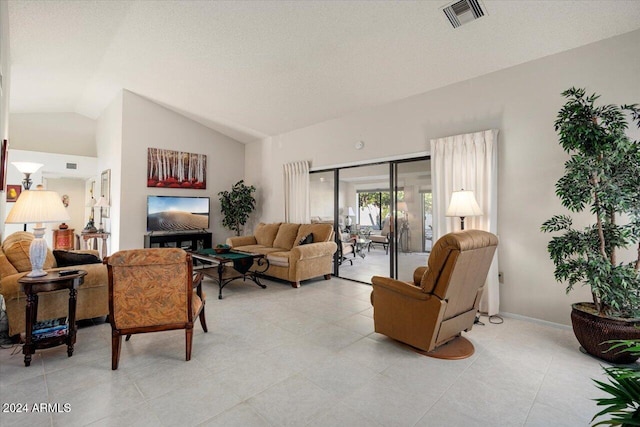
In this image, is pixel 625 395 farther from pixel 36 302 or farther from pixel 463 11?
pixel 36 302

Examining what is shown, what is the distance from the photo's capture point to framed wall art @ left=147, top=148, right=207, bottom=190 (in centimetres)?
645

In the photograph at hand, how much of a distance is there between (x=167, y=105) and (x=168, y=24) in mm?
3004

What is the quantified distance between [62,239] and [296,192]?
704cm

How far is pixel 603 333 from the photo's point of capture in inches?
98.3

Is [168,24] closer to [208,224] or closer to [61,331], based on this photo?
[61,331]

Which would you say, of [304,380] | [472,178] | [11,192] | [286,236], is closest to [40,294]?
[304,380]

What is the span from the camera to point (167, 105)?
6.48 metres

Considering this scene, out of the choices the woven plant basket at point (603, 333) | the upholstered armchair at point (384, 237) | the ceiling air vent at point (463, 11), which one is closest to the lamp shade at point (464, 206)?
the woven plant basket at point (603, 333)

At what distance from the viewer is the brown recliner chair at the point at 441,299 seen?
2.45 meters

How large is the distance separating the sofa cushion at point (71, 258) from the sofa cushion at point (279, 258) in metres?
2.42

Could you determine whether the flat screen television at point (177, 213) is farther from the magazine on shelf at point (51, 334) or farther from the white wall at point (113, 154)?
the magazine on shelf at point (51, 334)

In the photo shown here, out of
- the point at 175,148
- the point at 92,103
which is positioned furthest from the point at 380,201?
the point at 92,103

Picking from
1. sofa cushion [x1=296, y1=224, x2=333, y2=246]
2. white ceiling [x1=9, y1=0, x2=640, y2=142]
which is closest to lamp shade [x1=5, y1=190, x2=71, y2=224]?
white ceiling [x1=9, y1=0, x2=640, y2=142]

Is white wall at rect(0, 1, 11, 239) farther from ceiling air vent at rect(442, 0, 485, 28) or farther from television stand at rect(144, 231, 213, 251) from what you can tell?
ceiling air vent at rect(442, 0, 485, 28)
